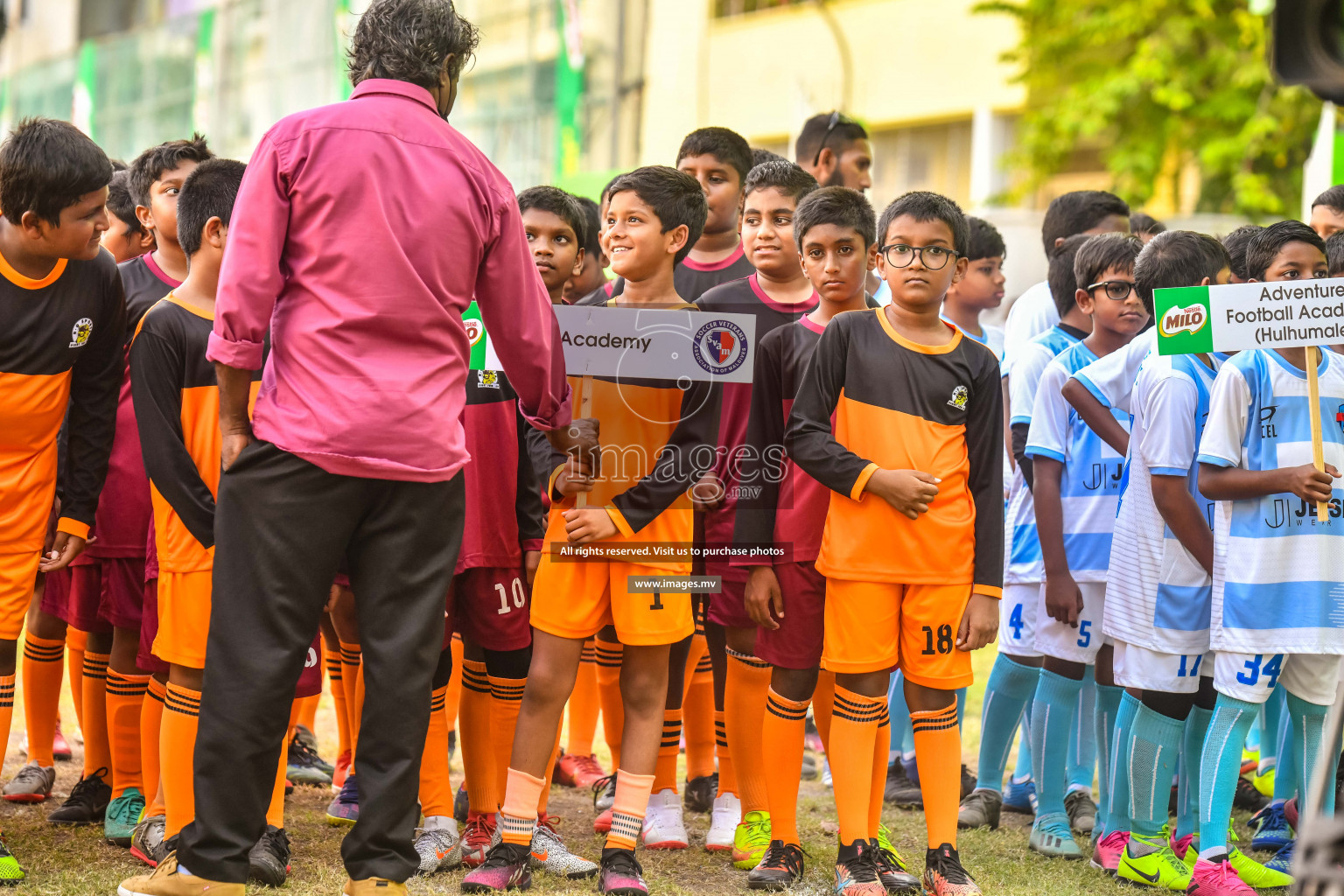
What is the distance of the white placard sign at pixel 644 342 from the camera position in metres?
3.80

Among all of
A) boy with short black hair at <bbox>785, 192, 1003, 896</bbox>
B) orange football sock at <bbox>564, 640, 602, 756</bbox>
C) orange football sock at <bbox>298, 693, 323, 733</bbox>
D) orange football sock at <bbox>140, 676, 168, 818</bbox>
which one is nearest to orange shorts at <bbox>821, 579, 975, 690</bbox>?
boy with short black hair at <bbox>785, 192, 1003, 896</bbox>

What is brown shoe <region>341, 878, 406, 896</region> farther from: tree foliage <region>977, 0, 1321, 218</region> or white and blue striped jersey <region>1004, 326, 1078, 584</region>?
tree foliage <region>977, 0, 1321, 218</region>

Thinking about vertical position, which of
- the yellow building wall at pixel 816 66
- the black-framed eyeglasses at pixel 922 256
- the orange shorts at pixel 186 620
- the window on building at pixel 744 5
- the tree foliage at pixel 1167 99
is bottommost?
the orange shorts at pixel 186 620

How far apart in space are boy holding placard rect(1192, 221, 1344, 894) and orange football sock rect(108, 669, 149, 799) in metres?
3.18

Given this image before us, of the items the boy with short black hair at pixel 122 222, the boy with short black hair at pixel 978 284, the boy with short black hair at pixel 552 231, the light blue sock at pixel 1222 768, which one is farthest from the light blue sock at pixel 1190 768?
the boy with short black hair at pixel 122 222

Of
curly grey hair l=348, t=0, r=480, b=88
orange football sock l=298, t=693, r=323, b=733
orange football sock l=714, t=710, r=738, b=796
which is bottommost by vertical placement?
orange football sock l=298, t=693, r=323, b=733

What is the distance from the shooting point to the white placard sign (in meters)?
3.80

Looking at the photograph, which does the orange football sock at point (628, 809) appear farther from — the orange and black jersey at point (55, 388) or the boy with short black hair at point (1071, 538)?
the orange and black jersey at point (55, 388)

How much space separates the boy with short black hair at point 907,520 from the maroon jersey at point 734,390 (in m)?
0.42

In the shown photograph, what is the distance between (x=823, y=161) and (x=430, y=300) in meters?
3.48

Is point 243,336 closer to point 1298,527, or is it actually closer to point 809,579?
point 809,579

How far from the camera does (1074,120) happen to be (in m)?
19.1

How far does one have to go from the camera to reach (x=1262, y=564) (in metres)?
3.90

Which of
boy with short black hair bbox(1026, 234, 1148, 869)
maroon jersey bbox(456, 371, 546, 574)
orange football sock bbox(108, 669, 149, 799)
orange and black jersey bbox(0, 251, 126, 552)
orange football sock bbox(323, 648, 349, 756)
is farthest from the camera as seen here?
orange football sock bbox(323, 648, 349, 756)
